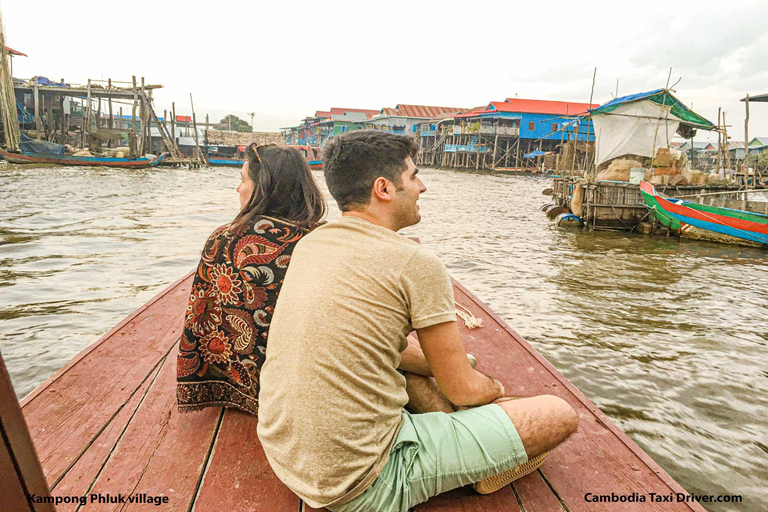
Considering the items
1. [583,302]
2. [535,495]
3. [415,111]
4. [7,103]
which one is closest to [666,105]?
[583,302]

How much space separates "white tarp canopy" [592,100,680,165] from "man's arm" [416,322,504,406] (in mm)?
15929

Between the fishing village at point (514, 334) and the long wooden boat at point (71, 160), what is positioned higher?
the long wooden boat at point (71, 160)

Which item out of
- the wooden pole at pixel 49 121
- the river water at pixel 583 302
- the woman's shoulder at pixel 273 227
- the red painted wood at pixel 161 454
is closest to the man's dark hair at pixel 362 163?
the woman's shoulder at pixel 273 227

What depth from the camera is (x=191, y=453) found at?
2035 millimetres

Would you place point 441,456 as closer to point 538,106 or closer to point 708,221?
point 708,221

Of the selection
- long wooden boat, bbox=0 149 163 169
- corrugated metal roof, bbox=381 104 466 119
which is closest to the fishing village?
long wooden boat, bbox=0 149 163 169

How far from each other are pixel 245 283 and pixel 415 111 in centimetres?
5268

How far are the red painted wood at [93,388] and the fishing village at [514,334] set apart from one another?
0.01 metres

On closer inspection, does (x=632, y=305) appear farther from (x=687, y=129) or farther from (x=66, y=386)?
(x=687, y=129)

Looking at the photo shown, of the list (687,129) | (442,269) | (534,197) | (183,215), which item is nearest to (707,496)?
(442,269)

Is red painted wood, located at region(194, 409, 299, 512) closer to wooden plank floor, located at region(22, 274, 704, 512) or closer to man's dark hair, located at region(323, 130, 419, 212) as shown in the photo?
wooden plank floor, located at region(22, 274, 704, 512)

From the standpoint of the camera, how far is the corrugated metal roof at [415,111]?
51.1m

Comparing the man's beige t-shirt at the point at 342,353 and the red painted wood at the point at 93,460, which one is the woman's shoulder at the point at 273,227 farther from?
the red painted wood at the point at 93,460

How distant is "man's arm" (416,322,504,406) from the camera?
1588 mm
